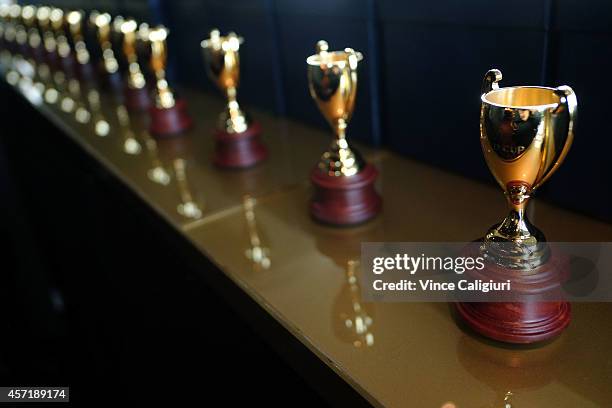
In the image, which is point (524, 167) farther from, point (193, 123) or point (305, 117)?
point (193, 123)

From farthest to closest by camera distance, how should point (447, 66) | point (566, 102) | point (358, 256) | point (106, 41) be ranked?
point (106, 41) → point (447, 66) → point (358, 256) → point (566, 102)

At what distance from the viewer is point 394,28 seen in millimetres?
1026

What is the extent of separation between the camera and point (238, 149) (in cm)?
110

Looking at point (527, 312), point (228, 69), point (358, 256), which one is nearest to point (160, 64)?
point (228, 69)

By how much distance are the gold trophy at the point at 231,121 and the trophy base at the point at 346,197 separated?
0.97 ft

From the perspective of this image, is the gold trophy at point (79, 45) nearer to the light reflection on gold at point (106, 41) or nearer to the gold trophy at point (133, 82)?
the light reflection on gold at point (106, 41)

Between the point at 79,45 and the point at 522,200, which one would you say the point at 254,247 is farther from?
the point at 79,45

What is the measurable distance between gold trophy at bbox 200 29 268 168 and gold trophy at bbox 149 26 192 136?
0.28m

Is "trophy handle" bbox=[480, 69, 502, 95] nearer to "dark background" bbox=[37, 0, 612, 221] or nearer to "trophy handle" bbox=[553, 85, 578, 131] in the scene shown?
"trophy handle" bbox=[553, 85, 578, 131]

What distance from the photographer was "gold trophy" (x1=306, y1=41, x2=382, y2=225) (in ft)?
2.58

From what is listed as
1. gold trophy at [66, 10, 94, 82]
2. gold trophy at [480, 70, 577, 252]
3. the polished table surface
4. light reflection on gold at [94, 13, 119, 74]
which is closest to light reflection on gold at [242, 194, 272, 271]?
the polished table surface

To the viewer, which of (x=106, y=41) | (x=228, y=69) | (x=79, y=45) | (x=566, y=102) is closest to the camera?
(x=566, y=102)

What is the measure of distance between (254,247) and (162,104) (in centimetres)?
68

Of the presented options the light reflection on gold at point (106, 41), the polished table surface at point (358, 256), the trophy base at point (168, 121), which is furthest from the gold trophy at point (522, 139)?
the light reflection on gold at point (106, 41)
